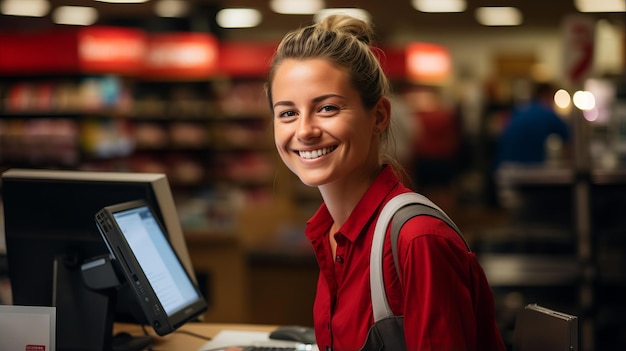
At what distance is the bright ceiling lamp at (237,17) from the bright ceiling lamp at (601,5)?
165 inches

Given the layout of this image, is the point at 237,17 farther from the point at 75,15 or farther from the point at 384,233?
the point at 384,233

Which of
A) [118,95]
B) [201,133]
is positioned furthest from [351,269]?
[201,133]

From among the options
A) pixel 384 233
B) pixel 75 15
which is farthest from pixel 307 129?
pixel 75 15

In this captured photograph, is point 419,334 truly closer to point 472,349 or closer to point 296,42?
point 472,349

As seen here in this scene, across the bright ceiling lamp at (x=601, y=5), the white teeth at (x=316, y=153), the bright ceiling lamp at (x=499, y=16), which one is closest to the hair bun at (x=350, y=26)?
the white teeth at (x=316, y=153)

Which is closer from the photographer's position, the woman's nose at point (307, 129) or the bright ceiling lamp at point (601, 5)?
the woman's nose at point (307, 129)

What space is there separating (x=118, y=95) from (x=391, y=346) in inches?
322

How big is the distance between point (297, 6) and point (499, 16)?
4.26m

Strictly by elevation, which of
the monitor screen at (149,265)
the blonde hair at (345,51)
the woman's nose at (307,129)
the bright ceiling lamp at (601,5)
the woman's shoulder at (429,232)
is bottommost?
the monitor screen at (149,265)

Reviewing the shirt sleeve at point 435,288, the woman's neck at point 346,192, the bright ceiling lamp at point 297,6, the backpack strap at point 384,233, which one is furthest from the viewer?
the bright ceiling lamp at point 297,6

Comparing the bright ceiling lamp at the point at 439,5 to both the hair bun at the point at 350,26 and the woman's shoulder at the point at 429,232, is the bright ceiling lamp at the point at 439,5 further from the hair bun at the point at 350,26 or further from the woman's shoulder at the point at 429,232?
the woman's shoulder at the point at 429,232

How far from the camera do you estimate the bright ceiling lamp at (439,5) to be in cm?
1084

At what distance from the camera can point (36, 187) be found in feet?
8.41

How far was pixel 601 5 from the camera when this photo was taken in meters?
10.6
